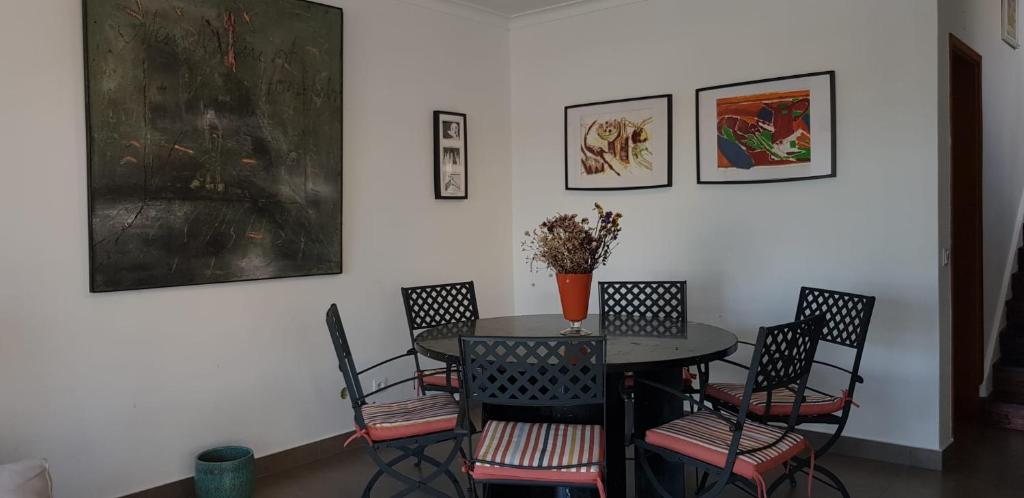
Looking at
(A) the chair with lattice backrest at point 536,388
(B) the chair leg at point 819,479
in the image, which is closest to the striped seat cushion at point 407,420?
(A) the chair with lattice backrest at point 536,388

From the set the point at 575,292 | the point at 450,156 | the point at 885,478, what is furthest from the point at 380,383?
the point at 885,478

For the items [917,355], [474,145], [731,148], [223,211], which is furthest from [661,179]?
[223,211]

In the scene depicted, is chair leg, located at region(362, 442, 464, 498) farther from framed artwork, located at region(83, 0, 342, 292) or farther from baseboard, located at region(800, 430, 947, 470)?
baseboard, located at region(800, 430, 947, 470)

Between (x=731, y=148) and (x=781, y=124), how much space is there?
32 centimetres

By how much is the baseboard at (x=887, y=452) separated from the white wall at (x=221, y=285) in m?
2.41

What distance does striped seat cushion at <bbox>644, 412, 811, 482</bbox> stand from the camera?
2.73 meters

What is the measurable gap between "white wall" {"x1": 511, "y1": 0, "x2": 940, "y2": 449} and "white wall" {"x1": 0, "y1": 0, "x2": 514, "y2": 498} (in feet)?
2.02

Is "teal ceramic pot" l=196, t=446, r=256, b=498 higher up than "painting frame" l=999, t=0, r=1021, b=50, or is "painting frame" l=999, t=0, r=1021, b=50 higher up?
"painting frame" l=999, t=0, r=1021, b=50

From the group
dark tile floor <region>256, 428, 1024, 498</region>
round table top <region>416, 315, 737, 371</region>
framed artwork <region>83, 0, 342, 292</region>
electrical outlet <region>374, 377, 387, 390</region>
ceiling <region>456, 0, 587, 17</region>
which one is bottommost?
dark tile floor <region>256, 428, 1024, 498</region>

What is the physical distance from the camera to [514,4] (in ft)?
17.0

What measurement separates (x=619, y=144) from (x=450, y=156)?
113 centimetres

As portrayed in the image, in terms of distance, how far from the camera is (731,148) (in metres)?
4.53

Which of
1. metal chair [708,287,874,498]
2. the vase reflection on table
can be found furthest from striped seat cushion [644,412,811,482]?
the vase reflection on table

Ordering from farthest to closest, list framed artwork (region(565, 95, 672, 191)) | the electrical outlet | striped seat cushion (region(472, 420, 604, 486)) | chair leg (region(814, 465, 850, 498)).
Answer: framed artwork (region(565, 95, 672, 191))
the electrical outlet
chair leg (region(814, 465, 850, 498))
striped seat cushion (region(472, 420, 604, 486))
